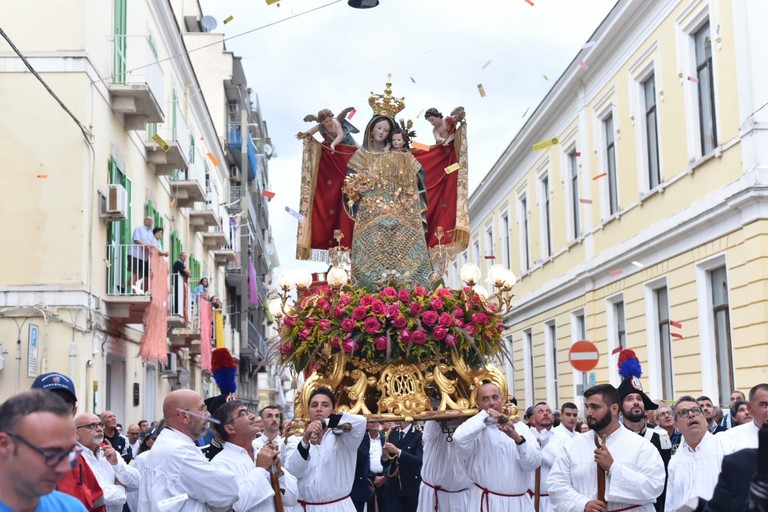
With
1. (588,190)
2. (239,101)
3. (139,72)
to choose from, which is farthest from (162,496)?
(239,101)

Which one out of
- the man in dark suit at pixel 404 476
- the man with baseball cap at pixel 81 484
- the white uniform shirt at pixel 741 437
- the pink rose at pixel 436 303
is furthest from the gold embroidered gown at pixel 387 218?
the man with baseball cap at pixel 81 484

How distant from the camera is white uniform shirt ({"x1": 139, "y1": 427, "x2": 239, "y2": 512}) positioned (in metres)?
5.73

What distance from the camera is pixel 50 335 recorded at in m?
15.2

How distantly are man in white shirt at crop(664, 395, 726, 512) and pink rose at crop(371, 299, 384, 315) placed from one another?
98.9 inches

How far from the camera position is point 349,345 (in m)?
8.59

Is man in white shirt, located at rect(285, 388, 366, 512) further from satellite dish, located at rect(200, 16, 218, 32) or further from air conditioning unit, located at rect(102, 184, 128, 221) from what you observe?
satellite dish, located at rect(200, 16, 218, 32)

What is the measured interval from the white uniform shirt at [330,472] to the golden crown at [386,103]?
3437mm

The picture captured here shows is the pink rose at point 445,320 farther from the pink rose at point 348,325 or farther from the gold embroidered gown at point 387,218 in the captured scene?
the gold embroidered gown at point 387,218

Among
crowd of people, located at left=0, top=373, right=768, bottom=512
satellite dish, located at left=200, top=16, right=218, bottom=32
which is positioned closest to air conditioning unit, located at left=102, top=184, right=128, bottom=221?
crowd of people, located at left=0, top=373, right=768, bottom=512

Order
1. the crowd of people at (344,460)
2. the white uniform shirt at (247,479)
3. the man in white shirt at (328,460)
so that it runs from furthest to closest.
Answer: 1. the man in white shirt at (328,460)
2. the white uniform shirt at (247,479)
3. the crowd of people at (344,460)

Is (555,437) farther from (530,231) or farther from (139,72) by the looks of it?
(530,231)

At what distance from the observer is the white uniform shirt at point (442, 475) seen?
9102 millimetres

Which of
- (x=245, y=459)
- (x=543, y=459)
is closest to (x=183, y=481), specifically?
(x=245, y=459)

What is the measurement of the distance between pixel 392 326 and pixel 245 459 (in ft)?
8.65
